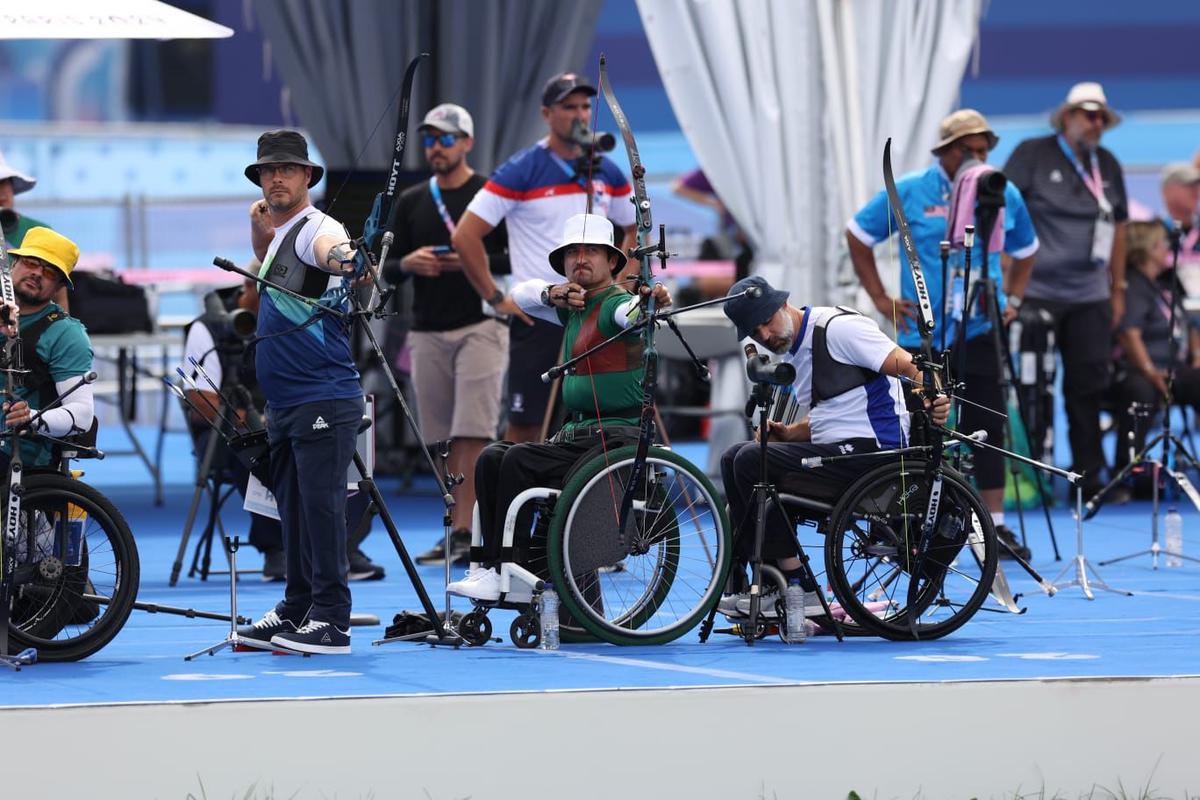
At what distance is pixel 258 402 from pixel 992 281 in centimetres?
273

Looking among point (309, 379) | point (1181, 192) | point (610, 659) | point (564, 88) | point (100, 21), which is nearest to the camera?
point (610, 659)

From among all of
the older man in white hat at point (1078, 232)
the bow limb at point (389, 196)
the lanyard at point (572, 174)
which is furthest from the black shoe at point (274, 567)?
the older man in white hat at point (1078, 232)

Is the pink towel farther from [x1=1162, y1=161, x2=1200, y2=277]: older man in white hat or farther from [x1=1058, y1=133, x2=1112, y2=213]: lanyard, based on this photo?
[x1=1162, y1=161, x2=1200, y2=277]: older man in white hat

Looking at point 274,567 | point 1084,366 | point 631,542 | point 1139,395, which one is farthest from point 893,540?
point 1139,395

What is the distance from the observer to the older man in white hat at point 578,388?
5816mm

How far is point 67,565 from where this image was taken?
5668mm

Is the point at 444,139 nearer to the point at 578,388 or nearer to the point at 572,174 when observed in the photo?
the point at 572,174

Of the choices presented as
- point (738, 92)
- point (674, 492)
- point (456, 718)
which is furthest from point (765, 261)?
point (456, 718)

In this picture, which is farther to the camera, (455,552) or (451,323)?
(451,323)

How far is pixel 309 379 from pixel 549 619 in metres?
0.92

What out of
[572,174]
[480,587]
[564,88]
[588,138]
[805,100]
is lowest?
[480,587]

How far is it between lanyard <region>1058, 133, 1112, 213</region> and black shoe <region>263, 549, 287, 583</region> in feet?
13.6

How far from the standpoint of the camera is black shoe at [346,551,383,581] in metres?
7.63

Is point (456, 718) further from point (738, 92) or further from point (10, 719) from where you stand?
point (738, 92)
